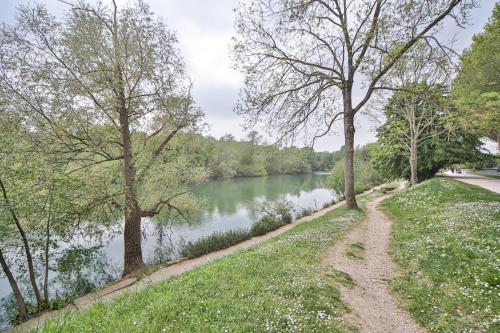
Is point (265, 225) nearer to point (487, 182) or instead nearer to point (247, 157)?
point (487, 182)

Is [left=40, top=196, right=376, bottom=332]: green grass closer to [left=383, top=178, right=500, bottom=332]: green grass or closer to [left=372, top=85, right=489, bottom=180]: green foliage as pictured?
[left=383, top=178, right=500, bottom=332]: green grass

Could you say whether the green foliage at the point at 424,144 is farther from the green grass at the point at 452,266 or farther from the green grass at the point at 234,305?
the green grass at the point at 234,305

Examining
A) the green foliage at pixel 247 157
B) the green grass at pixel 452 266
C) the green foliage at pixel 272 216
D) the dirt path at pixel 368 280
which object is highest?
the green foliage at pixel 247 157

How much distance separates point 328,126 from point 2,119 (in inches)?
528

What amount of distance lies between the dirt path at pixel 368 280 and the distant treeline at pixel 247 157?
18.4ft

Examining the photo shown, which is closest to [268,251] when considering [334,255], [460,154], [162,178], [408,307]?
[334,255]

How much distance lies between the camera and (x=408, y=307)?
4.38m

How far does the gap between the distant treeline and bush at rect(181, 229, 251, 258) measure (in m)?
4.62

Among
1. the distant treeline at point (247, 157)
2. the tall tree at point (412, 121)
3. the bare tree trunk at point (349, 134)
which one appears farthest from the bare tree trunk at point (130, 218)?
the tall tree at point (412, 121)

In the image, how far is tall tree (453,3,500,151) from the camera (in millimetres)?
9330

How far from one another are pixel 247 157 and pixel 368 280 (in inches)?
2863

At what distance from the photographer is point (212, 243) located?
1241 cm

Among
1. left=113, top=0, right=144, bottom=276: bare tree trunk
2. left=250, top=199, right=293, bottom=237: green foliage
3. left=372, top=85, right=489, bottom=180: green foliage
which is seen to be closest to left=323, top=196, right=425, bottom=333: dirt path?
left=250, top=199, right=293, bottom=237: green foliage

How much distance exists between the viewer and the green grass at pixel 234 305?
3623 millimetres
